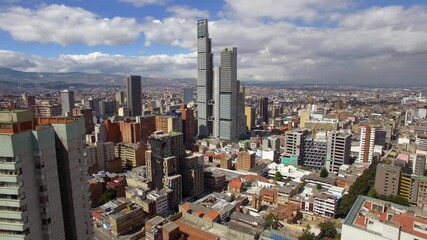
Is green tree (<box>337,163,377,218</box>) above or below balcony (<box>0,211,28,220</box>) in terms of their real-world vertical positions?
A: below

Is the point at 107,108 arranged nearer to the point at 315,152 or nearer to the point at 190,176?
the point at 190,176

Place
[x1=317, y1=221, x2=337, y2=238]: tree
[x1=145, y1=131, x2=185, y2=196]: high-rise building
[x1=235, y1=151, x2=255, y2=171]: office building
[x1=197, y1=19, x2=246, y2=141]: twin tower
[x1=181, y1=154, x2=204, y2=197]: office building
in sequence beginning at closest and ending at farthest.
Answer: [x1=317, y1=221, x2=337, y2=238]: tree, [x1=145, y1=131, x2=185, y2=196]: high-rise building, [x1=181, y1=154, x2=204, y2=197]: office building, [x1=235, y1=151, x2=255, y2=171]: office building, [x1=197, y1=19, x2=246, y2=141]: twin tower

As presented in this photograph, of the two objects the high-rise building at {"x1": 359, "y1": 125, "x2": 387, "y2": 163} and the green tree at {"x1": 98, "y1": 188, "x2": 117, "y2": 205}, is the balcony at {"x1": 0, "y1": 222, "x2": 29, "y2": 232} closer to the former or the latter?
the green tree at {"x1": 98, "y1": 188, "x2": 117, "y2": 205}

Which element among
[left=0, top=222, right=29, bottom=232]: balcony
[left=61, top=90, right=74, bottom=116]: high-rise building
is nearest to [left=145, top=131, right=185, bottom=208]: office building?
[left=0, top=222, right=29, bottom=232]: balcony

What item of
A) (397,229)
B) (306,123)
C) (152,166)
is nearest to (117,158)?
(152,166)

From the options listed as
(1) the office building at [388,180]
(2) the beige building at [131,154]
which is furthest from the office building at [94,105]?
(1) the office building at [388,180]

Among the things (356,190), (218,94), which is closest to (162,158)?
(356,190)

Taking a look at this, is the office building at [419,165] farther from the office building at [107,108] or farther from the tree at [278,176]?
the office building at [107,108]
